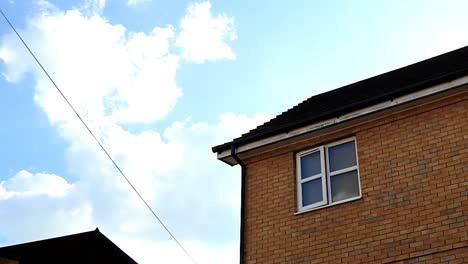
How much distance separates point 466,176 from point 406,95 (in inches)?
68.8

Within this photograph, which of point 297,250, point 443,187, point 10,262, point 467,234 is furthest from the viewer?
point 10,262

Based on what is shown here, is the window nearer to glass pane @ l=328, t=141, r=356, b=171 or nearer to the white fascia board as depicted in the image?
glass pane @ l=328, t=141, r=356, b=171

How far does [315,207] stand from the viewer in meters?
11.0

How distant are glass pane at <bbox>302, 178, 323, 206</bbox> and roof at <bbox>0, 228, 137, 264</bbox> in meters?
4.74

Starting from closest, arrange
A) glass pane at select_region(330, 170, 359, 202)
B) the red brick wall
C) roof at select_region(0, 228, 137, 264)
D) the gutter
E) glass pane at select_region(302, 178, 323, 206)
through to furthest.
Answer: the red brick wall < glass pane at select_region(330, 170, 359, 202) < glass pane at select_region(302, 178, 323, 206) < the gutter < roof at select_region(0, 228, 137, 264)

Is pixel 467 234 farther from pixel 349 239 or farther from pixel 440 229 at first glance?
pixel 349 239

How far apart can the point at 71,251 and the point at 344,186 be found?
6349mm

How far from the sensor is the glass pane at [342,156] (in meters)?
11.2

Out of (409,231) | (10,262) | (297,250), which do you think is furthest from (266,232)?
(10,262)

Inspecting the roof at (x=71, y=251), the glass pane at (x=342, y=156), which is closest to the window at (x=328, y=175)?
the glass pane at (x=342, y=156)

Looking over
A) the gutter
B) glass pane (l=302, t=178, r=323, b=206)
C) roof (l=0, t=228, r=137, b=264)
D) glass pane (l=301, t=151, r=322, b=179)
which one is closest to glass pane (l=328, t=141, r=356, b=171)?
glass pane (l=301, t=151, r=322, b=179)

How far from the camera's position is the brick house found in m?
9.74

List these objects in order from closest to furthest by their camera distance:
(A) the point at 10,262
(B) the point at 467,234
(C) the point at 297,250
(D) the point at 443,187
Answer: (B) the point at 467,234, (D) the point at 443,187, (C) the point at 297,250, (A) the point at 10,262

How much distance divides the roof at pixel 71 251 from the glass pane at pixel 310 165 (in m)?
4.73
